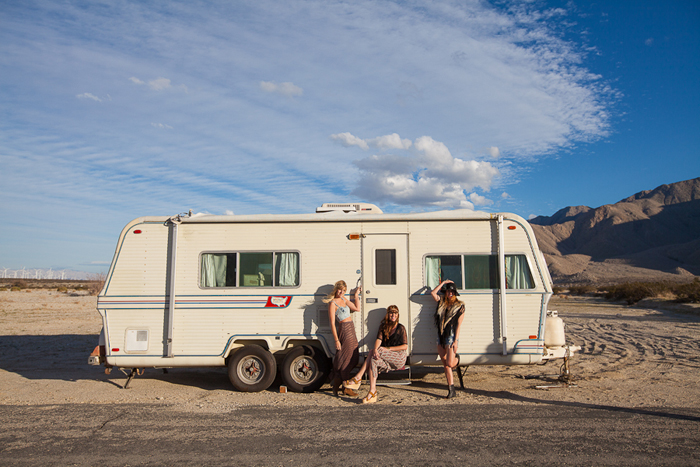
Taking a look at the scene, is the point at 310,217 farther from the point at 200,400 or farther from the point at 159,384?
the point at 159,384

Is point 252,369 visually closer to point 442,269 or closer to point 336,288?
point 336,288

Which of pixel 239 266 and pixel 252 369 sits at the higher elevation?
pixel 239 266

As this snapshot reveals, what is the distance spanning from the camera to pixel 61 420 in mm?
5965

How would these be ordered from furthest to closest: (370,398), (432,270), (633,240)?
(633,240) → (432,270) → (370,398)

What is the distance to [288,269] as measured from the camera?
759cm

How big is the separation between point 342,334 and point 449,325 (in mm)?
1659

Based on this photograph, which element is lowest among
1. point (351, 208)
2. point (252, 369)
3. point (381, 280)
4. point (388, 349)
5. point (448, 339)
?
point (252, 369)

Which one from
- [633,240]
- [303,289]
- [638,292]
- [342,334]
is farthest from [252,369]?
[633,240]

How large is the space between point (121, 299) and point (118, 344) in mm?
733

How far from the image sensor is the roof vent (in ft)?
27.1

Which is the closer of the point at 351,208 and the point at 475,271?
the point at 475,271

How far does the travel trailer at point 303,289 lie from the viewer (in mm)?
7316

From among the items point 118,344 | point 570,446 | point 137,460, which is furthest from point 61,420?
point 570,446

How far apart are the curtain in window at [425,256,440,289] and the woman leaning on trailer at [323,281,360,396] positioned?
4.38 feet
